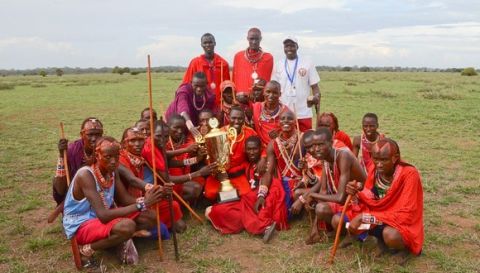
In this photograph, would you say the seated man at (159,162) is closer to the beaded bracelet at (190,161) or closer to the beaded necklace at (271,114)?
the beaded bracelet at (190,161)

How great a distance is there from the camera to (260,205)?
557 centimetres

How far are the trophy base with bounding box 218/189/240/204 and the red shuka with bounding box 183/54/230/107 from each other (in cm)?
188

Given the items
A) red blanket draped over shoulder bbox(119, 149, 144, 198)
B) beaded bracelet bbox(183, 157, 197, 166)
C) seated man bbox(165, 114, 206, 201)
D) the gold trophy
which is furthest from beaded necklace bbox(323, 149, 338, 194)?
red blanket draped over shoulder bbox(119, 149, 144, 198)

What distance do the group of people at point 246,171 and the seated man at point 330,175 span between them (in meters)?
0.01

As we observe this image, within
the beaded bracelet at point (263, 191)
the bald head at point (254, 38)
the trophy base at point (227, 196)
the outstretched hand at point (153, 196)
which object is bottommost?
the trophy base at point (227, 196)

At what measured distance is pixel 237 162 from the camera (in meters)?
6.24

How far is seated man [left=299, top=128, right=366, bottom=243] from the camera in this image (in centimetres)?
481

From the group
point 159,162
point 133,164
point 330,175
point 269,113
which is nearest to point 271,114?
point 269,113

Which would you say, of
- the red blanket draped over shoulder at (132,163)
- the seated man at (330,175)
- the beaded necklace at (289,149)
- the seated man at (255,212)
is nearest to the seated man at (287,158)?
the beaded necklace at (289,149)

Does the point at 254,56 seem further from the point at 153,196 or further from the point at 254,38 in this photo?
the point at 153,196

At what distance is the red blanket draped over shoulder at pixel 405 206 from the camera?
4.36 metres

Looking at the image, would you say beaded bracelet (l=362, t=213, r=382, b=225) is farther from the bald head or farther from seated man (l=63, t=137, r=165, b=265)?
the bald head

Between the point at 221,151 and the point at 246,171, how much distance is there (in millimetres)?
606

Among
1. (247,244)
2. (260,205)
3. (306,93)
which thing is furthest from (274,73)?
(247,244)
